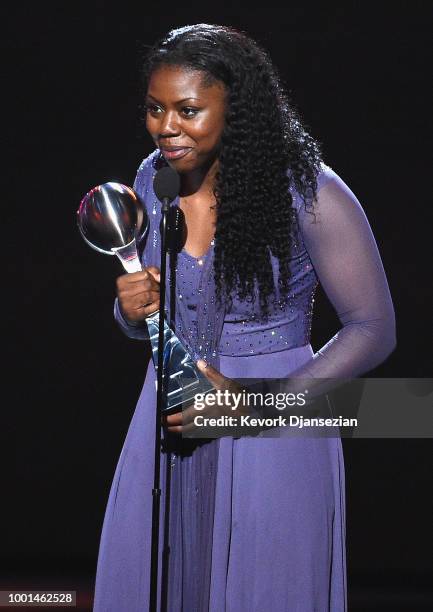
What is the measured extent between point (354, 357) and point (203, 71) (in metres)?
0.52

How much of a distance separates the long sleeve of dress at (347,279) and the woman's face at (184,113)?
0.63 feet

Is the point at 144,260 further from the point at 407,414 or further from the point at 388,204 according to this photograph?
the point at 388,204

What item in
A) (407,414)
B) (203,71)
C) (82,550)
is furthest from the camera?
(82,550)

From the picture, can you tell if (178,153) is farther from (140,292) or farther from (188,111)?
(140,292)

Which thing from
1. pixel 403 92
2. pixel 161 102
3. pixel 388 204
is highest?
pixel 403 92

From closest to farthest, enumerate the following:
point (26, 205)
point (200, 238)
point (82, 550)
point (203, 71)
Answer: point (203, 71) → point (200, 238) → point (26, 205) → point (82, 550)

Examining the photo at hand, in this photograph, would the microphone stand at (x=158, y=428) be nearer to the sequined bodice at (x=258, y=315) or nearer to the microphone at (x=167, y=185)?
the microphone at (x=167, y=185)

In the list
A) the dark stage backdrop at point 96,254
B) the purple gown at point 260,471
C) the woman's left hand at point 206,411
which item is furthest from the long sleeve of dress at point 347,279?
the dark stage backdrop at point 96,254

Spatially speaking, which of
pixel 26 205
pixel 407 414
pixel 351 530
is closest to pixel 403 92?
pixel 407 414

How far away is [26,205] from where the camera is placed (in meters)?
3.24

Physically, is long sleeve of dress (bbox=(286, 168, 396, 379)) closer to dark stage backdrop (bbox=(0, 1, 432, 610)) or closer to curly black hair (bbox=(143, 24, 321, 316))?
curly black hair (bbox=(143, 24, 321, 316))

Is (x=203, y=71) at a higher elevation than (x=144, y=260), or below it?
higher

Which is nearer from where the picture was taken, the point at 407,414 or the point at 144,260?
the point at 144,260

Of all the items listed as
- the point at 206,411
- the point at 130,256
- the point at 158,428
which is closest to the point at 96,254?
the point at 130,256
